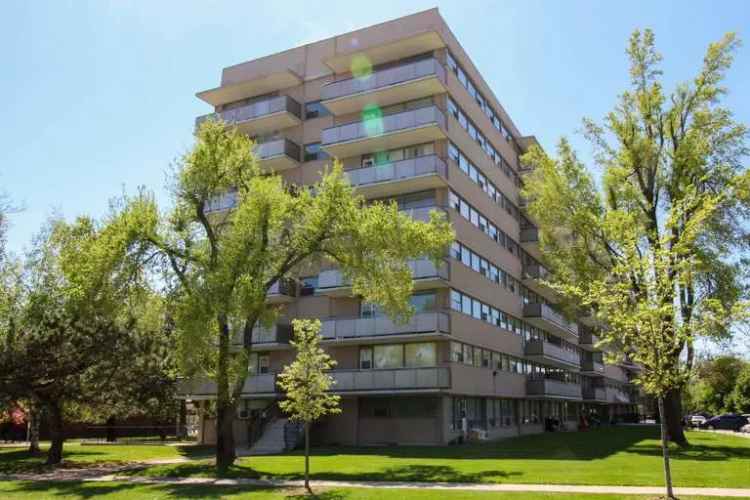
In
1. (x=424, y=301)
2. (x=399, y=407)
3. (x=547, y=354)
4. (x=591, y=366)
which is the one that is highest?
(x=424, y=301)

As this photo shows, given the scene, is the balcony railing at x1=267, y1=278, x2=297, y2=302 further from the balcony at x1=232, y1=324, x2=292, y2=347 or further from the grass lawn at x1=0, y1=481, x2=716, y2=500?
the grass lawn at x1=0, y1=481, x2=716, y2=500

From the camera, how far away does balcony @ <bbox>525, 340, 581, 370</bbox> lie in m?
48.3

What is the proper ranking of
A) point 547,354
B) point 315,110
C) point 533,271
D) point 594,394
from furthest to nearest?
point 594,394 → point 533,271 → point 547,354 → point 315,110

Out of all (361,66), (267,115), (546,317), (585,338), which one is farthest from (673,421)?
(585,338)

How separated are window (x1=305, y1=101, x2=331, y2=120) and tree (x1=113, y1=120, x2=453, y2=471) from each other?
1685 cm

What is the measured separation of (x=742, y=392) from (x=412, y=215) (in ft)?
234

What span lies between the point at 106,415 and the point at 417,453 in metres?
16.1

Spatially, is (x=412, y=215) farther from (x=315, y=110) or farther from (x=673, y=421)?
(x=673, y=421)

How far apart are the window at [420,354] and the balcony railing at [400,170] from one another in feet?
28.7

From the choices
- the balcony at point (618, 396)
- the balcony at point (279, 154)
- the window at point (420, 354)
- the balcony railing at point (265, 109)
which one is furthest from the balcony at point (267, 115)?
the balcony at point (618, 396)

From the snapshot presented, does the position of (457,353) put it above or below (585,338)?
below

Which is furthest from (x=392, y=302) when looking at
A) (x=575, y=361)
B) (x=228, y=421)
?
(x=575, y=361)

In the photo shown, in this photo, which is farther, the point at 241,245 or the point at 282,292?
the point at 282,292

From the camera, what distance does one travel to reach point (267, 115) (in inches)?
1673
